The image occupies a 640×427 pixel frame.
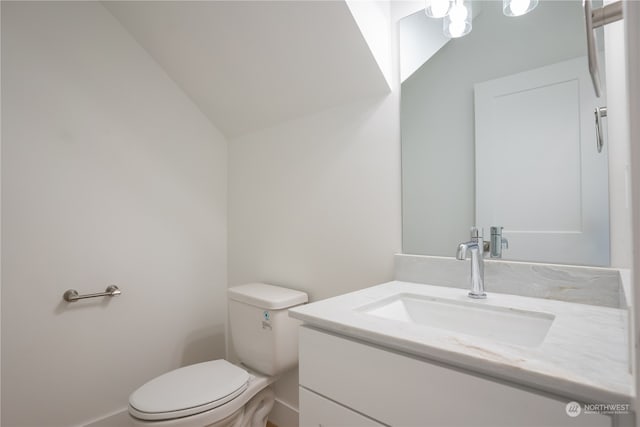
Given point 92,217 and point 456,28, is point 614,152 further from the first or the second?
point 92,217

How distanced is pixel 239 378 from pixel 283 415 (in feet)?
1.72

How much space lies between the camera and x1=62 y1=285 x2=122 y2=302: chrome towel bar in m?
1.46

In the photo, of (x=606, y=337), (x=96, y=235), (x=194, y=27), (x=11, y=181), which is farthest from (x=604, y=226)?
(x=11, y=181)

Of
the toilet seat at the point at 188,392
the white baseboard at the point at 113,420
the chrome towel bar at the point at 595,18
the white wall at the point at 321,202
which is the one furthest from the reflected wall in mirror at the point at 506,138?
the white baseboard at the point at 113,420

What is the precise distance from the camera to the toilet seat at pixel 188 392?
1116 millimetres

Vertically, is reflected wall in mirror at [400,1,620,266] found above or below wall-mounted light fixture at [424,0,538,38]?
below

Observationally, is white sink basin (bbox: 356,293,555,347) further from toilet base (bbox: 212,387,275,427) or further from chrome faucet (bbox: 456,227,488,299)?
toilet base (bbox: 212,387,275,427)

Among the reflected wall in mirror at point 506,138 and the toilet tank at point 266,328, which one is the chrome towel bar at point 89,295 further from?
the reflected wall in mirror at point 506,138

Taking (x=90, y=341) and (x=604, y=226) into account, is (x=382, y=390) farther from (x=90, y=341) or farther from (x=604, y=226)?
(x=90, y=341)

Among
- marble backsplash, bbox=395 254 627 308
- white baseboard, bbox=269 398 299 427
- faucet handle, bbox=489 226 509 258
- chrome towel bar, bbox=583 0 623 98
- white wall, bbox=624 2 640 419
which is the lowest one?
white baseboard, bbox=269 398 299 427

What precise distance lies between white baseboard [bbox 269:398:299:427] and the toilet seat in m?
0.45

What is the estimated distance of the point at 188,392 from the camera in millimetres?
1220

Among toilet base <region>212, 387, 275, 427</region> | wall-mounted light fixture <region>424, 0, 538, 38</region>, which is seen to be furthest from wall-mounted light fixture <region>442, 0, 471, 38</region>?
toilet base <region>212, 387, 275, 427</region>

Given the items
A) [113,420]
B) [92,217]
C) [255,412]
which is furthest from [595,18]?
[113,420]
